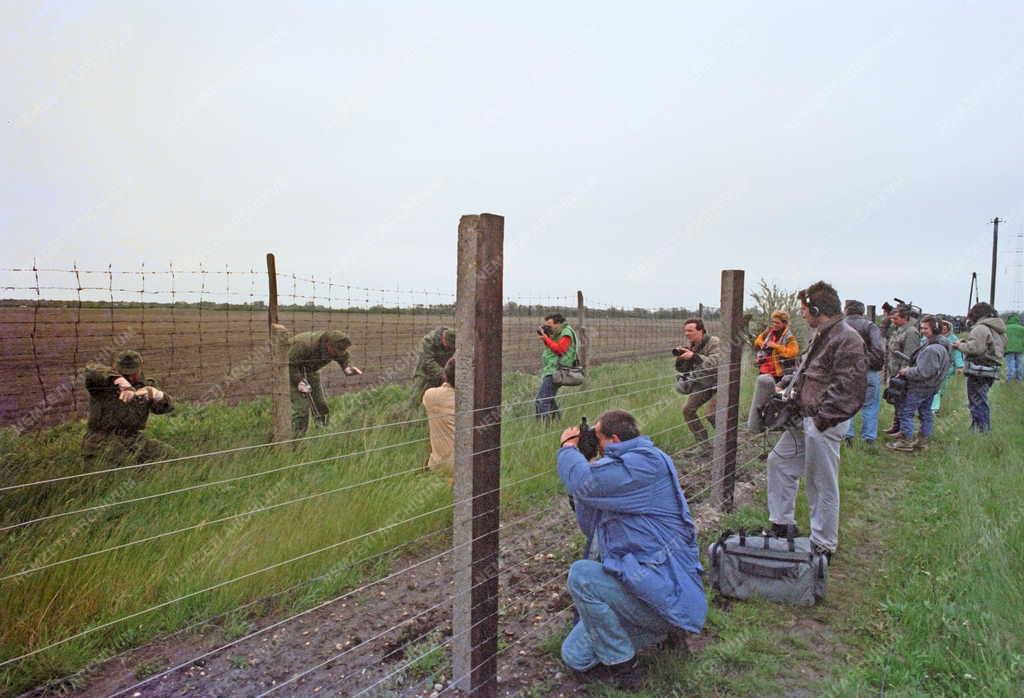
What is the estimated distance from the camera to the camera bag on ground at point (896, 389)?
28.3ft

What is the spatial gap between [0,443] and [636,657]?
5604mm

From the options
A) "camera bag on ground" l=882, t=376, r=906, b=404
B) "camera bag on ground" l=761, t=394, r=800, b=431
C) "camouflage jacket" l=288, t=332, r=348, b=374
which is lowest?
"camera bag on ground" l=882, t=376, r=906, b=404

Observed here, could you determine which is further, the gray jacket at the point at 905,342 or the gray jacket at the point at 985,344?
the gray jacket at the point at 905,342

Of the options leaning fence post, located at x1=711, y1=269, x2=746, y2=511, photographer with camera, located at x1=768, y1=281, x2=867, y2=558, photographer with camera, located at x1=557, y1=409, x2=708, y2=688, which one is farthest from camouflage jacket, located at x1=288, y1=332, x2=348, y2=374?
photographer with camera, located at x1=557, y1=409, x2=708, y2=688

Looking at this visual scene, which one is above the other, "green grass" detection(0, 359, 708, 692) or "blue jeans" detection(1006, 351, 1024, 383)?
"blue jeans" detection(1006, 351, 1024, 383)

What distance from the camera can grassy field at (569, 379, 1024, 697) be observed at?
130 inches

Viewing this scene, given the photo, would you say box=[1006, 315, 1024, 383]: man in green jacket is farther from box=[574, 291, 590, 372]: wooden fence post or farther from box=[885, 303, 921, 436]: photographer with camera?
box=[574, 291, 590, 372]: wooden fence post

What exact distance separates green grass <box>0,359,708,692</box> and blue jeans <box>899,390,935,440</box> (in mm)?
4765

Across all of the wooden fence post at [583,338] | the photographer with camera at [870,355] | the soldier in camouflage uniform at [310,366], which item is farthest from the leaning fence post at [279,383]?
the wooden fence post at [583,338]

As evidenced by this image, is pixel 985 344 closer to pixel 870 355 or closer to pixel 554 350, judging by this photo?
pixel 870 355

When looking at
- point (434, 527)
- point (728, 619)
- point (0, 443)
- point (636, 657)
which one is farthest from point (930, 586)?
point (0, 443)

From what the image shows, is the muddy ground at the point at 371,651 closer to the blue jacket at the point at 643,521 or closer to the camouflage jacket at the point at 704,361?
the blue jacket at the point at 643,521

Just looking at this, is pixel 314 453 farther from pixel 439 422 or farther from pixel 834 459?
pixel 834 459

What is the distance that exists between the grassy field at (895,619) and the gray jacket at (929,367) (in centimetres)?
242
